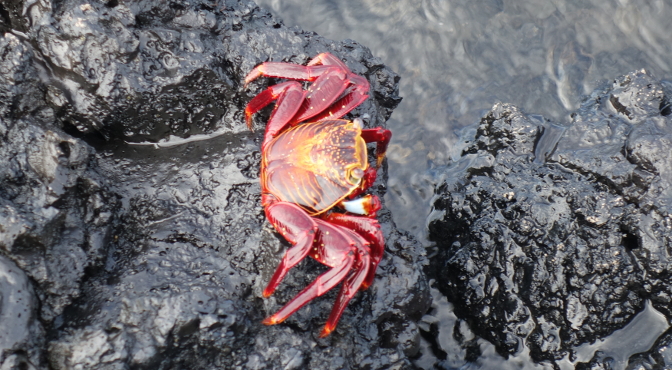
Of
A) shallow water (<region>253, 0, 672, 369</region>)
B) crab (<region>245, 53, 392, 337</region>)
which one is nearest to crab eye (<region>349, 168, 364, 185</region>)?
crab (<region>245, 53, 392, 337</region>)

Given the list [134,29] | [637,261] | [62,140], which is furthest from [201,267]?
[637,261]

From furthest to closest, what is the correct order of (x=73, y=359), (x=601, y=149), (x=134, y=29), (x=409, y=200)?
(x=409, y=200) → (x=601, y=149) → (x=134, y=29) → (x=73, y=359)

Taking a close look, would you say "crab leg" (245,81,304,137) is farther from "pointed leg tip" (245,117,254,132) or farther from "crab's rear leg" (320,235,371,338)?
"crab's rear leg" (320,235,371,338)

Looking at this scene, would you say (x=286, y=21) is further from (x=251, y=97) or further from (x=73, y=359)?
(x=73, y=359)

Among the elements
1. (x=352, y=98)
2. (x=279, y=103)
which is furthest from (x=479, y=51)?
(x=279, y=103)

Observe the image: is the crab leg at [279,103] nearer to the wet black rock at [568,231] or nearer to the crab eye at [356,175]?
the crab eye at [356,175]

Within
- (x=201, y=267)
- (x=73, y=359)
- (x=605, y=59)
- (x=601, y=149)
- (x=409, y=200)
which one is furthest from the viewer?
(x=605, y=59)
